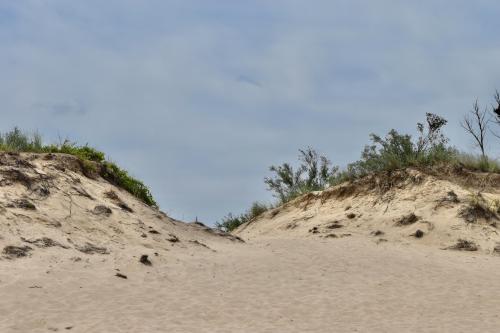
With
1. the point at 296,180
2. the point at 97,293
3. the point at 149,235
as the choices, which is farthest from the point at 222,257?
the point at 296,180

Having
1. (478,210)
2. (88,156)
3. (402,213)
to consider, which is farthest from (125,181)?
(478,210)

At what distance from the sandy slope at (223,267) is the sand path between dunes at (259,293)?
0.03 m

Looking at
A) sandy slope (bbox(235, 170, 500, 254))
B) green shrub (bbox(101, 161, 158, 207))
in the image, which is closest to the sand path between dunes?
sandy slope (bbox(235, 170, 500, 254))

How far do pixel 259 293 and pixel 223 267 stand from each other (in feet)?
6.40

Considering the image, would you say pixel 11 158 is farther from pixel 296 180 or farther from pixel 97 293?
pixel 296 180

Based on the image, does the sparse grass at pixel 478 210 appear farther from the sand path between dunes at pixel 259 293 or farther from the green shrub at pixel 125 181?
the green shrub at pixel 125 181

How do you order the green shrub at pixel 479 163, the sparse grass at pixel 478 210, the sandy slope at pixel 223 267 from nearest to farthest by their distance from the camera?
the sandy slope at pixel 223 267
the sparse grass at pixel 478 210
the green shrub at pixel 479 163

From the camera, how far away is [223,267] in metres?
13.2

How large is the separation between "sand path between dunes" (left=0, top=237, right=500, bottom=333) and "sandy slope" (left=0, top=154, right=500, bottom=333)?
0.10ft

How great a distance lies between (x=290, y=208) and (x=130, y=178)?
5.17 meters

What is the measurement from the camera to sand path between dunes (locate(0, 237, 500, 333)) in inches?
367

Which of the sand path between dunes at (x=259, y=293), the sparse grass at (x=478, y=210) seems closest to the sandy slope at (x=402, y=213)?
the sparse grass at (x=478, y=210)

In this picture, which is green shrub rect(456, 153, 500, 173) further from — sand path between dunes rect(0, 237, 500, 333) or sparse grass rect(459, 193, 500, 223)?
sand path between dunes rect(0, 237, 500, 333)

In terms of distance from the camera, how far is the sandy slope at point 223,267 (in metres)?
9.60
